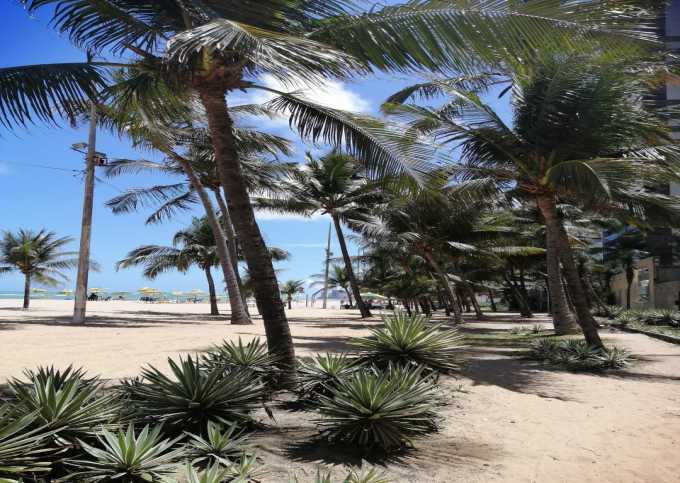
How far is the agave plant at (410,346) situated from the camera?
21.9ft

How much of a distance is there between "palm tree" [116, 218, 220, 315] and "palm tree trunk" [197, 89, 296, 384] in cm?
2514

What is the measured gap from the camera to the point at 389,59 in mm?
Answer: 6176

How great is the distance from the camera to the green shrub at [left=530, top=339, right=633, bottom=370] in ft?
31.6

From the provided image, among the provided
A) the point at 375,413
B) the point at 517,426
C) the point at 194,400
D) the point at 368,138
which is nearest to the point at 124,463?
the point at 194,400

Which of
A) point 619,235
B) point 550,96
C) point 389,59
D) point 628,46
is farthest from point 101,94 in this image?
point 619,235

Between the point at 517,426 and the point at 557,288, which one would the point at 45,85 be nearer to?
the point at 517,426

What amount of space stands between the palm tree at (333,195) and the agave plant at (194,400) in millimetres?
20768

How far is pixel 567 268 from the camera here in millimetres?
11664

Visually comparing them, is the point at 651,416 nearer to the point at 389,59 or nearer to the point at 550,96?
the point at 389,59

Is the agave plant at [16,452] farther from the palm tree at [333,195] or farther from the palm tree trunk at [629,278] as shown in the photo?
the palm tree trunk at [629,278]

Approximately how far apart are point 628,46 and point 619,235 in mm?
38269

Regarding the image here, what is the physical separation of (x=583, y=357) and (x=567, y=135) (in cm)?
487

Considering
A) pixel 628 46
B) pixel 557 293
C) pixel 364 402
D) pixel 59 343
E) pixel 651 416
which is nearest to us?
pixel 364 402

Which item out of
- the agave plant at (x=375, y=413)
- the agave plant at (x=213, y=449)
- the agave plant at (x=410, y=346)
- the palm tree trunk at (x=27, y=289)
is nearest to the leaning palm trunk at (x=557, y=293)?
the agave plant at (x=410, y=346)
